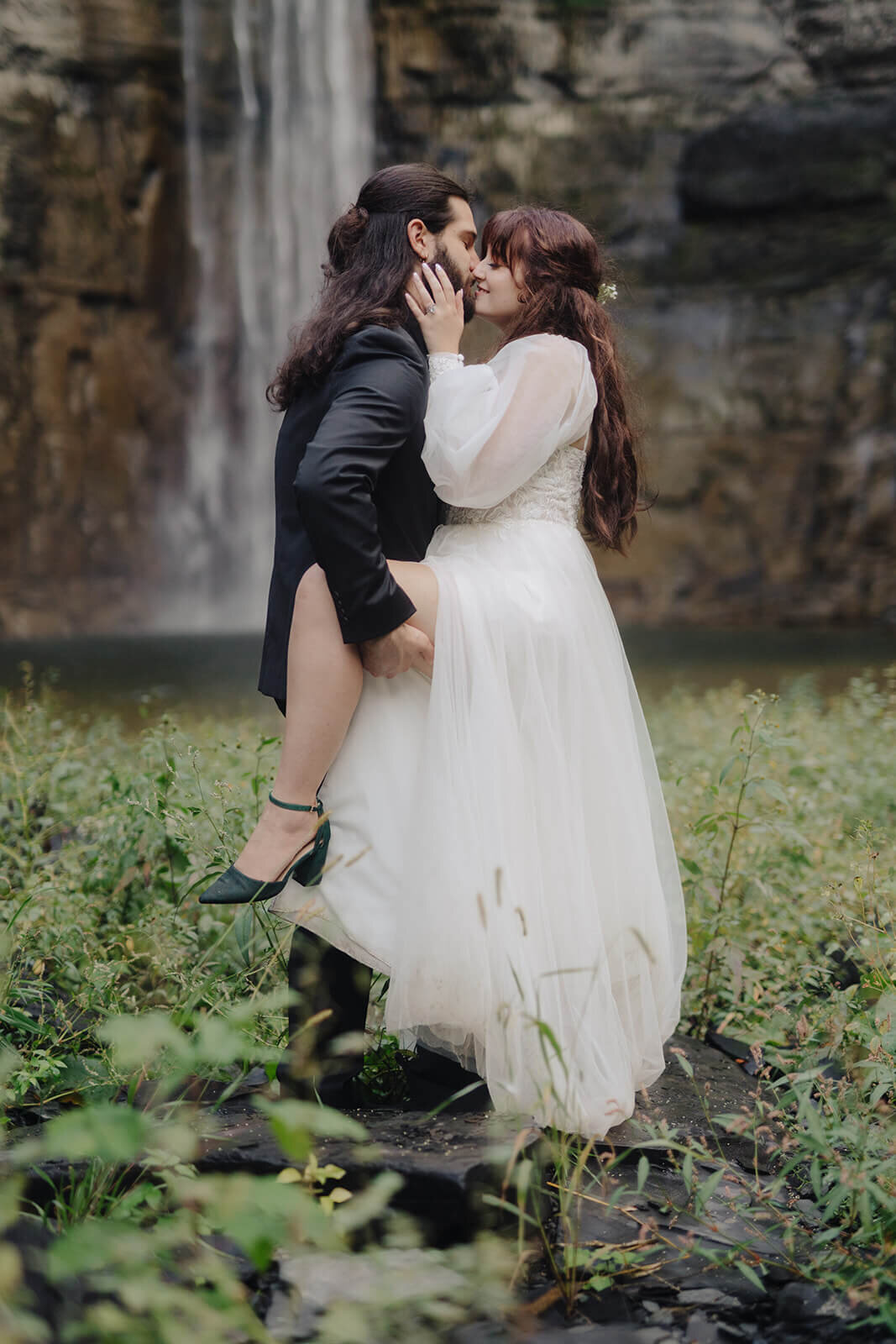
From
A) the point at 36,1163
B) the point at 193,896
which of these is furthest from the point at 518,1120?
the point at 193,896

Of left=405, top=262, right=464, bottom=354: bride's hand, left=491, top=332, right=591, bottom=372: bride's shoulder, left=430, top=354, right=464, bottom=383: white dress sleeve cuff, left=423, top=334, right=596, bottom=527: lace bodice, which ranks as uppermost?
left=405, top=262, right=464, bottom=354: bride's hand

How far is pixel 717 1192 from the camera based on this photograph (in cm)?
210

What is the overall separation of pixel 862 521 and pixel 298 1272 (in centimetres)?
1242

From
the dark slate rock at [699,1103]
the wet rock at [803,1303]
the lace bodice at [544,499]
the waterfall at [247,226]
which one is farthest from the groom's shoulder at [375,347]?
the waterfall at [247,226]

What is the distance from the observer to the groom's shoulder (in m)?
2.27

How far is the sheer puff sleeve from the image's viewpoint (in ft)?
7.36

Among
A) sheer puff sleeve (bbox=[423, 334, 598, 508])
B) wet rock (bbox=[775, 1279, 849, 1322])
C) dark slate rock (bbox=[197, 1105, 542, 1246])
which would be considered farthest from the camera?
sheer puff sleeve (bbox=[423, 334, 598, 508])

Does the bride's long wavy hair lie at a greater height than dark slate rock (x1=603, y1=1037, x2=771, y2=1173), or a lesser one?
greater

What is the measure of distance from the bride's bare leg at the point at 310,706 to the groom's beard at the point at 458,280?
2.29 feet

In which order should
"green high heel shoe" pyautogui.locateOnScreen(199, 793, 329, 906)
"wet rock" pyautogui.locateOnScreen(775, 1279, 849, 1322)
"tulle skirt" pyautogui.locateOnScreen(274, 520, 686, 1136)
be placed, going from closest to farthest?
"wet rock" pyautogui.locateOnScreen(775, 1279, 849, 1322)
"tulle skirt" pyautogui.locateOnScreen(274, 520, 686, 1136)
"green high heel shoe" pyautogui.locateOnScreen(199, 793, 329, 906)

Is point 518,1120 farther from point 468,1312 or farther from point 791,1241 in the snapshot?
point 791,1241

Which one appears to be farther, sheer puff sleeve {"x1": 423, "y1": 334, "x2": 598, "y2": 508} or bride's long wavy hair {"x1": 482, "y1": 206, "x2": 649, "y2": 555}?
bride's long wavy hair {"x1": 482, "y1": 206, "x2": 649, "y2": 555}

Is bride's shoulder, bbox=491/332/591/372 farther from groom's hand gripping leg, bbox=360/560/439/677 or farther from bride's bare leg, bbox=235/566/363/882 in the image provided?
bride's bare leg, bbox=235/566/363/882

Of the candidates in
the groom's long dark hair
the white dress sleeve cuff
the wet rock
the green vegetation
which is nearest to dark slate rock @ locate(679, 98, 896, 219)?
the green vegetation
